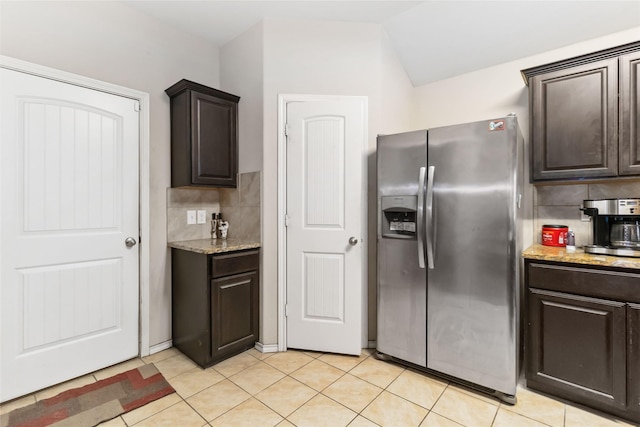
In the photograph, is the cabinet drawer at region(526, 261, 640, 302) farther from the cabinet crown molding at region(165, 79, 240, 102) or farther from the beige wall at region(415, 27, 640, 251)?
the cabinet crown molding at region(165, 79, 240, 102)

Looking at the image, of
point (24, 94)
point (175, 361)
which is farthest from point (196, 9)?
point (175, 361)

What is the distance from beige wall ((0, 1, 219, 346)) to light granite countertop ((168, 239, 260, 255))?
22cm

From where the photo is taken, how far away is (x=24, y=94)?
1871 millimetres

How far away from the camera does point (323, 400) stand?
1.85 m

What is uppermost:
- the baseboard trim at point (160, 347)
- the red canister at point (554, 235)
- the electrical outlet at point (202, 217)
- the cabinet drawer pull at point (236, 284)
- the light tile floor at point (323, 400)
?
the electrical outlet at point (202, 217)

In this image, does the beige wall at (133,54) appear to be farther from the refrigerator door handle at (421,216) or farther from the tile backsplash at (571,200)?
the tile backsplash at (571,200)

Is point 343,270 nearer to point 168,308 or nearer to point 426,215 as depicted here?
point 426,215

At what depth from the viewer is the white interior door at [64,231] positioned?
6.07 feet

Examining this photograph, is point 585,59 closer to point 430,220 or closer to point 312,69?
point 430,220

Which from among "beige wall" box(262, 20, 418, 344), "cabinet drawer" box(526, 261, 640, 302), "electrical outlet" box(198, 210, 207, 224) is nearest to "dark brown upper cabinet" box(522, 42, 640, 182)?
"cabinet drawer" box(526, 261, 640, 302)

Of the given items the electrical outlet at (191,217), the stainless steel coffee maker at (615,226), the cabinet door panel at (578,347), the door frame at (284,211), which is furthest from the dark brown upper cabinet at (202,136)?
the stainless steel coffee maker at (615,226)

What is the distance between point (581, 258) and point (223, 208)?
274 cm

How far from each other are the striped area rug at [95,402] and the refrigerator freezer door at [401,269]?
1.59 meters

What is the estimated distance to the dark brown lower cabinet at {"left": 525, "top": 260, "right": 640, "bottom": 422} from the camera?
163 cm
